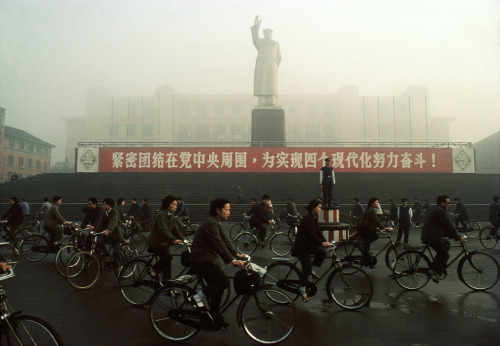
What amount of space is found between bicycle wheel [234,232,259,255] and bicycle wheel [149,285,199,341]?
5508 millimetres

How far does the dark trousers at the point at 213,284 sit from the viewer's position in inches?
151

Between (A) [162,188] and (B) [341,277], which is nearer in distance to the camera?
(B) [341,277]

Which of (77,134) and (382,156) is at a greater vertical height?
(77,134)

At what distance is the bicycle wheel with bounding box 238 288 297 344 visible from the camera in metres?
3.78

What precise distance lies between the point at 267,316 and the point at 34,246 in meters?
6.46

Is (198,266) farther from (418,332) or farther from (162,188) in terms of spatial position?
(162,188)

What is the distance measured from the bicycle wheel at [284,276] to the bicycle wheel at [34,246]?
17.5 ft

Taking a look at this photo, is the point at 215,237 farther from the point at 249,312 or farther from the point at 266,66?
the point at 266,66

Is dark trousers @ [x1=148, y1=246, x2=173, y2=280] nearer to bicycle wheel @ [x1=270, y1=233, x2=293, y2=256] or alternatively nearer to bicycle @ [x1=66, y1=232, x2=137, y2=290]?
bicycle @ [x1=66, y1=232, x2=137, y2=290]

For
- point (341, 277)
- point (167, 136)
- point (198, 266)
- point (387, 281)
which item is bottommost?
point (387, 281)

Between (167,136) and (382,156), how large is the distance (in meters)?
36.5

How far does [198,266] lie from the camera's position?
396cm

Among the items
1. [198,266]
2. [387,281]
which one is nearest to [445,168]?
[387,281]

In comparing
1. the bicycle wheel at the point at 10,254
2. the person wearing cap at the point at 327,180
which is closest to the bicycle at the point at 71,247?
the bicycle wheel at the point at 10,254
